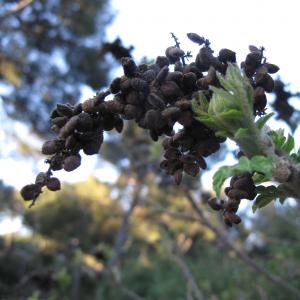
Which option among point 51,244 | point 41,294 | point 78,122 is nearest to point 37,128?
point 51,244

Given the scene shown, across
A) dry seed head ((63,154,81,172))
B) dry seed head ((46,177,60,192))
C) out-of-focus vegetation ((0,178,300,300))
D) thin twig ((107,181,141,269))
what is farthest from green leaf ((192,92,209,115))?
out-of-focus vegetation ((0,178,300,300))

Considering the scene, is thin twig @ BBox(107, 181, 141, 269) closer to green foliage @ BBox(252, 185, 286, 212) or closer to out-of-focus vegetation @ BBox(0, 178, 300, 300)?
out-of-focus vegetation @ BBox(0, 178, 300, 300)

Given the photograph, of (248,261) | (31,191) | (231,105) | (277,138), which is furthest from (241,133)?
(248,261)

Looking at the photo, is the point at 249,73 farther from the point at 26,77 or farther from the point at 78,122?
the point at 26,77

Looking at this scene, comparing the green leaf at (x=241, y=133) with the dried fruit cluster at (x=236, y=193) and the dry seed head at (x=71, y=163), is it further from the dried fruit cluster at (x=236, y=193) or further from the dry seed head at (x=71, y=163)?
the dry seed head at (x=71, y=163)

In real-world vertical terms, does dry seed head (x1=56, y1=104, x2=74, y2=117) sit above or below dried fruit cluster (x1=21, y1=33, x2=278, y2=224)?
above

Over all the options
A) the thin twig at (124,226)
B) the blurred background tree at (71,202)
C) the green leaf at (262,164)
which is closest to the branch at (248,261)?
the thin twig at (124,226)
